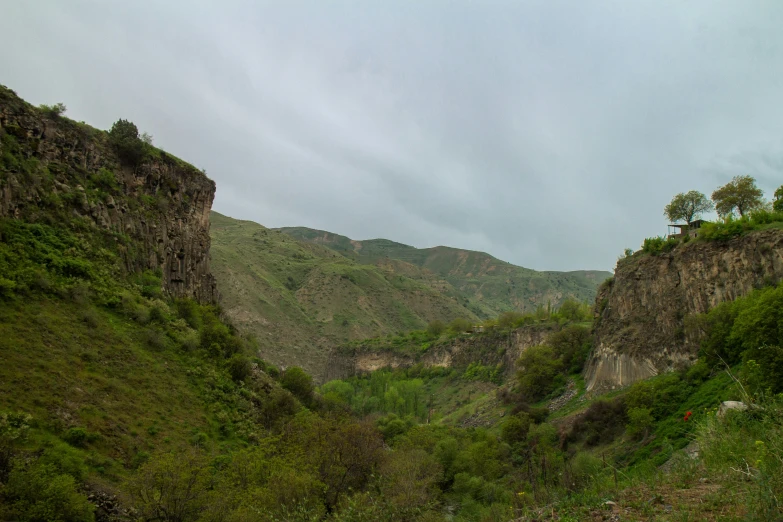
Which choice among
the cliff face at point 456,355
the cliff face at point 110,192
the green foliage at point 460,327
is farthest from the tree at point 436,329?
the cliff face at point 110,192

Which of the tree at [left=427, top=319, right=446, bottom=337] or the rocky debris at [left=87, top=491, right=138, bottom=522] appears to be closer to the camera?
the rocky debris at [left=87, top=491, right=138, bottom=522]

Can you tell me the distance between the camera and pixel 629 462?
87.1 ft

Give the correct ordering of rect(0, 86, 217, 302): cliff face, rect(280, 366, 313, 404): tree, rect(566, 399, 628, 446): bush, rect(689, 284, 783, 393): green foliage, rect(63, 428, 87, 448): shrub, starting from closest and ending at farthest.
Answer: rect(63, 428, 87, 448): shrub → rect(689, 284, 783, 393): green foliage → rect(0, 86, 217, 302): cliff face → rect(566, 399, 628, 446): bush → rect(280, 366, 313, 404): tree

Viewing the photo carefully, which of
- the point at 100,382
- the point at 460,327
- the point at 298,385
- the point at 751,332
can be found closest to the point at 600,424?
the point at 751,332

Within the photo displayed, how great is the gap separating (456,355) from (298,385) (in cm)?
5746

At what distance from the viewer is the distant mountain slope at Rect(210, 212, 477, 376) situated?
98.7 m

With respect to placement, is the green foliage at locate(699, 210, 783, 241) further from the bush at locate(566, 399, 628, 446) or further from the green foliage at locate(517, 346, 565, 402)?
the green foliage at locate(517, 346, 565, 402)

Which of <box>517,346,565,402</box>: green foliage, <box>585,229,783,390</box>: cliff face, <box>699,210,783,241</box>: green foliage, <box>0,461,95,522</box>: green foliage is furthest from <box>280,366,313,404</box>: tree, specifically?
<box>699,210,783,241</box>: green foliage

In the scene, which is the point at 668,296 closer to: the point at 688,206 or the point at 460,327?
the point at 688,206

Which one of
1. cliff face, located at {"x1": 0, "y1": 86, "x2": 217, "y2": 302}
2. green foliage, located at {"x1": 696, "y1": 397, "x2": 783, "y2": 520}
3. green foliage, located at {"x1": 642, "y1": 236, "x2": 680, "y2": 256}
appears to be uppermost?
green foliage, located at {"x1": 642, "y1": 236, "x2": 680, "y2": 256}

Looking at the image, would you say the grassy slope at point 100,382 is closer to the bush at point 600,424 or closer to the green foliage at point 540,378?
the bush at point 600,424

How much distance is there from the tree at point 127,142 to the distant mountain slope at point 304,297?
179ft

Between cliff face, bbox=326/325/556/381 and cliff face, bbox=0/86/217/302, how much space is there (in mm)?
53632

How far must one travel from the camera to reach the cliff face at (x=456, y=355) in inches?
3112
